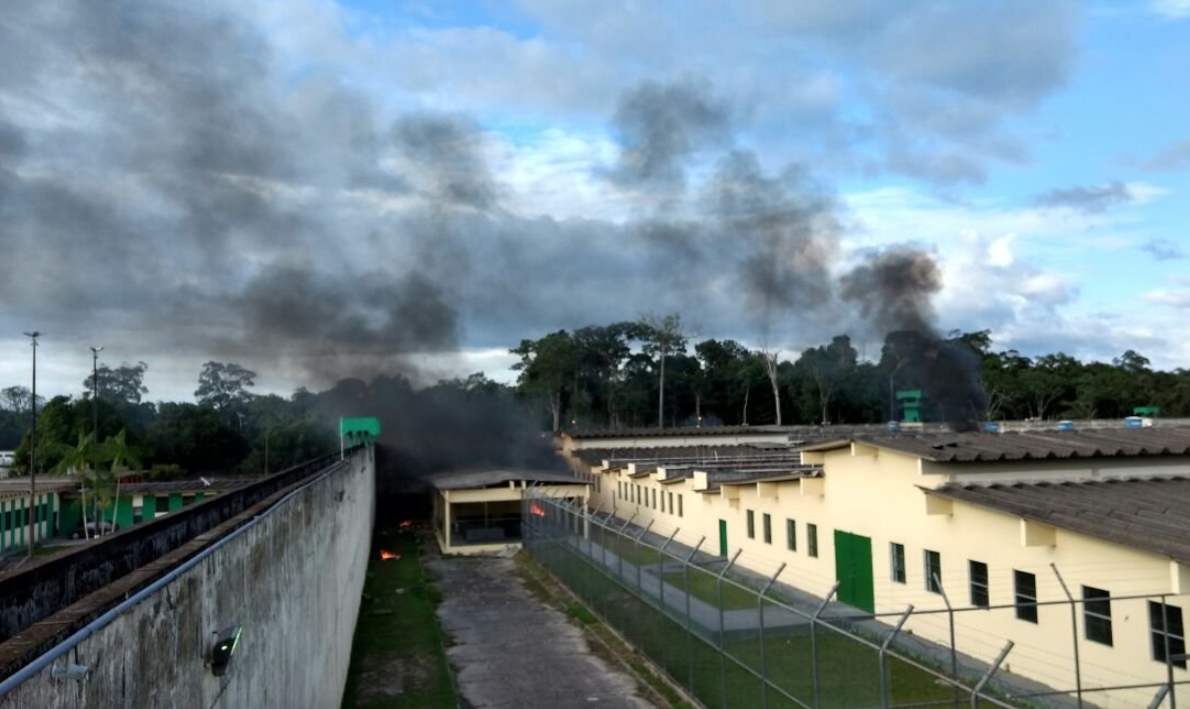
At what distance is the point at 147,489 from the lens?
159 ft

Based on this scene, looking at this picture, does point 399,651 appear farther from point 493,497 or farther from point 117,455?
point 117,455

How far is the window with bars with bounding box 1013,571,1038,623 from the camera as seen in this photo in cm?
1525

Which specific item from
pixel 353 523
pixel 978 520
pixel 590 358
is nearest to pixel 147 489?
pixel 353 523

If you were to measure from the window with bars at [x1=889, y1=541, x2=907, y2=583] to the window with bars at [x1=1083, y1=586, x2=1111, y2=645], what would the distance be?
5.14m

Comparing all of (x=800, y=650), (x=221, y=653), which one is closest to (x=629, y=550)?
(x=800, y=650)

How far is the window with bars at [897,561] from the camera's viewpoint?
1931 cm

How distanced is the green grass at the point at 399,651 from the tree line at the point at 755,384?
179 feet

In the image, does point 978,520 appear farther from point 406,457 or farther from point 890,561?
point 406,457

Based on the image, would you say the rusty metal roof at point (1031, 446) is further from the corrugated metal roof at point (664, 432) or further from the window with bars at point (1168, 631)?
the corrugated metal roof at point (664, 432)

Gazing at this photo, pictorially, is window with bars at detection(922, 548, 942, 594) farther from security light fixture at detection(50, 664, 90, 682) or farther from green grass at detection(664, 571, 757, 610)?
security light fixture at detection(50, 664, 90, 682)

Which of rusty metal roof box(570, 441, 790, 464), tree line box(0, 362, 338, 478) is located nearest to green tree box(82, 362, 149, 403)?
tree line box(0, 362, 338, 478)

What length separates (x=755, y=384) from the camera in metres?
88.1

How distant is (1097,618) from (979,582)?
3024 mm

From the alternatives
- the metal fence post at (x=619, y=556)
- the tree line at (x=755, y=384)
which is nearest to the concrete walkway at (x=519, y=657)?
the metal fence post at (x=619, y=556)
